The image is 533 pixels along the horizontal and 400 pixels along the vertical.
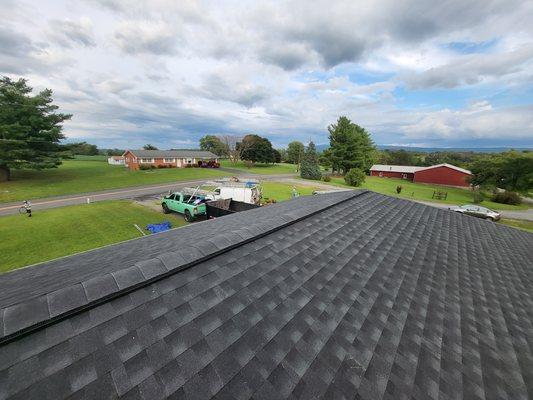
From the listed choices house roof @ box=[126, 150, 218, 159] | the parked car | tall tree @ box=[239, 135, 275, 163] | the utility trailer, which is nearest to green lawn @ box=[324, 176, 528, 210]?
the parked car

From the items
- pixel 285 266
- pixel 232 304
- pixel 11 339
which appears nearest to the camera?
pixel 11 339

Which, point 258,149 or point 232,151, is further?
point 232,151

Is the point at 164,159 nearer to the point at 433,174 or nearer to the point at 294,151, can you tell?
the point at 294,151

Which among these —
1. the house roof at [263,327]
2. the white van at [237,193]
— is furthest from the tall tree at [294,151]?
the house roof at [263,327]

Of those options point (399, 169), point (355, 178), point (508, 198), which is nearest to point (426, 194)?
point (508, 198)

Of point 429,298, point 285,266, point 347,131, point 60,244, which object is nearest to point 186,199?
point 60,244

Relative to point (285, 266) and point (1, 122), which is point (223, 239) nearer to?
point (285, 266)

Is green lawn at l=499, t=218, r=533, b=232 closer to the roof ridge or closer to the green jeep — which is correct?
the green jeep
